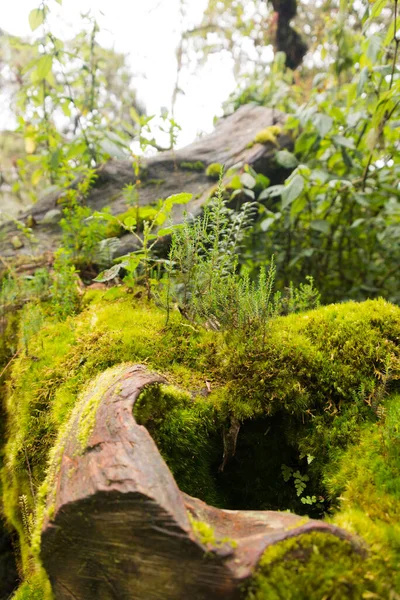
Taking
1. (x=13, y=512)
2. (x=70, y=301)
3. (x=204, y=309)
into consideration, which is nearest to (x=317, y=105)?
(x=204, y=309)

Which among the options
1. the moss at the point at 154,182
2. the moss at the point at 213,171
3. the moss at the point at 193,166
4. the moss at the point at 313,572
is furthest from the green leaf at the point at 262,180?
the moss at the point at 313,572

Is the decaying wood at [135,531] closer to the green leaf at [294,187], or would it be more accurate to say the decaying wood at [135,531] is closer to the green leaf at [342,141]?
the green leaf at [294,187]

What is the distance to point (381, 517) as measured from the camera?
139 cm

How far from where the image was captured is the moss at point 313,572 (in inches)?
43.4

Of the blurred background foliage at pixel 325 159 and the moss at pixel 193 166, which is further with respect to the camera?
the moss at pixel 193 166

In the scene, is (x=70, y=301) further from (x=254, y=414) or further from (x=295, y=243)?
(x=295, y=243)

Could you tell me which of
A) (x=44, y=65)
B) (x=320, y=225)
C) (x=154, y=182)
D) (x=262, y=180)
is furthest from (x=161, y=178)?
(x=320, y=225)

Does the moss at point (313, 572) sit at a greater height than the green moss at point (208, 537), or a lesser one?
lesser

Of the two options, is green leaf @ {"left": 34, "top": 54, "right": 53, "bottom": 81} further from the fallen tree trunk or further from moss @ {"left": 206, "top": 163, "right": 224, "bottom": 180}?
moss @ {"left": 206, "top": 163, "right": 224, "bottom": 180}

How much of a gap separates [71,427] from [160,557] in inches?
32.7

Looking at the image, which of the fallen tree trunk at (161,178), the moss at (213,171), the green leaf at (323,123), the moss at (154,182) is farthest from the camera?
the moss at (154,182)

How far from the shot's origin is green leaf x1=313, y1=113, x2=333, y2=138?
384 cm

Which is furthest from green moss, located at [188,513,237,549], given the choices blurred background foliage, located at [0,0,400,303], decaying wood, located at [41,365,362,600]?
blurred background foliage, located at [0,0,400,303]

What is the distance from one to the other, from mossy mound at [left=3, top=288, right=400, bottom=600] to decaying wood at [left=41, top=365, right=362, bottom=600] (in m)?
0.39
